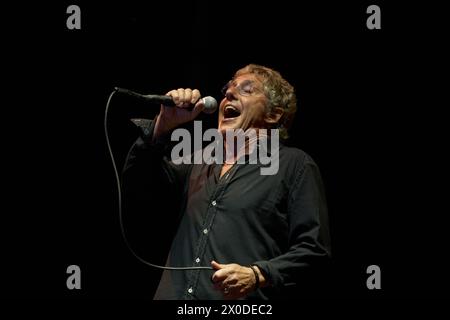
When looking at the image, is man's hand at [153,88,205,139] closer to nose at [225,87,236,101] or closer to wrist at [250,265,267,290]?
A: nose at [225,87,236,101]

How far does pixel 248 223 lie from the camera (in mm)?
1860

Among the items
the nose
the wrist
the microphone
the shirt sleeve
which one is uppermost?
the nose

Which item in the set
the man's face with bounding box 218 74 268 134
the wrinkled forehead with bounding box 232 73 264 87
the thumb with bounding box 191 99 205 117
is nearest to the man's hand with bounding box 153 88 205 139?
the thumb with bounding box 191 99 205 117

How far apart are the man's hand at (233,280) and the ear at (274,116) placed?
62cm

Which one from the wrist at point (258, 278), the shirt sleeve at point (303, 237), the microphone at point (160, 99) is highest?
the microphone at point (160, 99)

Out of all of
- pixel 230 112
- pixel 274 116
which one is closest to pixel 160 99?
pixel 230 112

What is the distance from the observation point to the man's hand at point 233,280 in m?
1.64

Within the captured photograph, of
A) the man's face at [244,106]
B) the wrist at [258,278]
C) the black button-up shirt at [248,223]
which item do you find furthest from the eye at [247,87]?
the wrist at [258,278]

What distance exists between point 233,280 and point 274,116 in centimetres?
69

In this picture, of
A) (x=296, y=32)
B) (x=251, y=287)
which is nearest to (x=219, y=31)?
(x=296, y=32)

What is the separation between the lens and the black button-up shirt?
1771 mm

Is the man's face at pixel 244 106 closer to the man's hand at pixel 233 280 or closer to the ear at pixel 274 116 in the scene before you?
the ear at pixel 274 116

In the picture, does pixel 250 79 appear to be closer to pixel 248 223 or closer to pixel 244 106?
pixel 244 106

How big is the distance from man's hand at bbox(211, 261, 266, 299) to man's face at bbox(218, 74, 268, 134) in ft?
1.78
